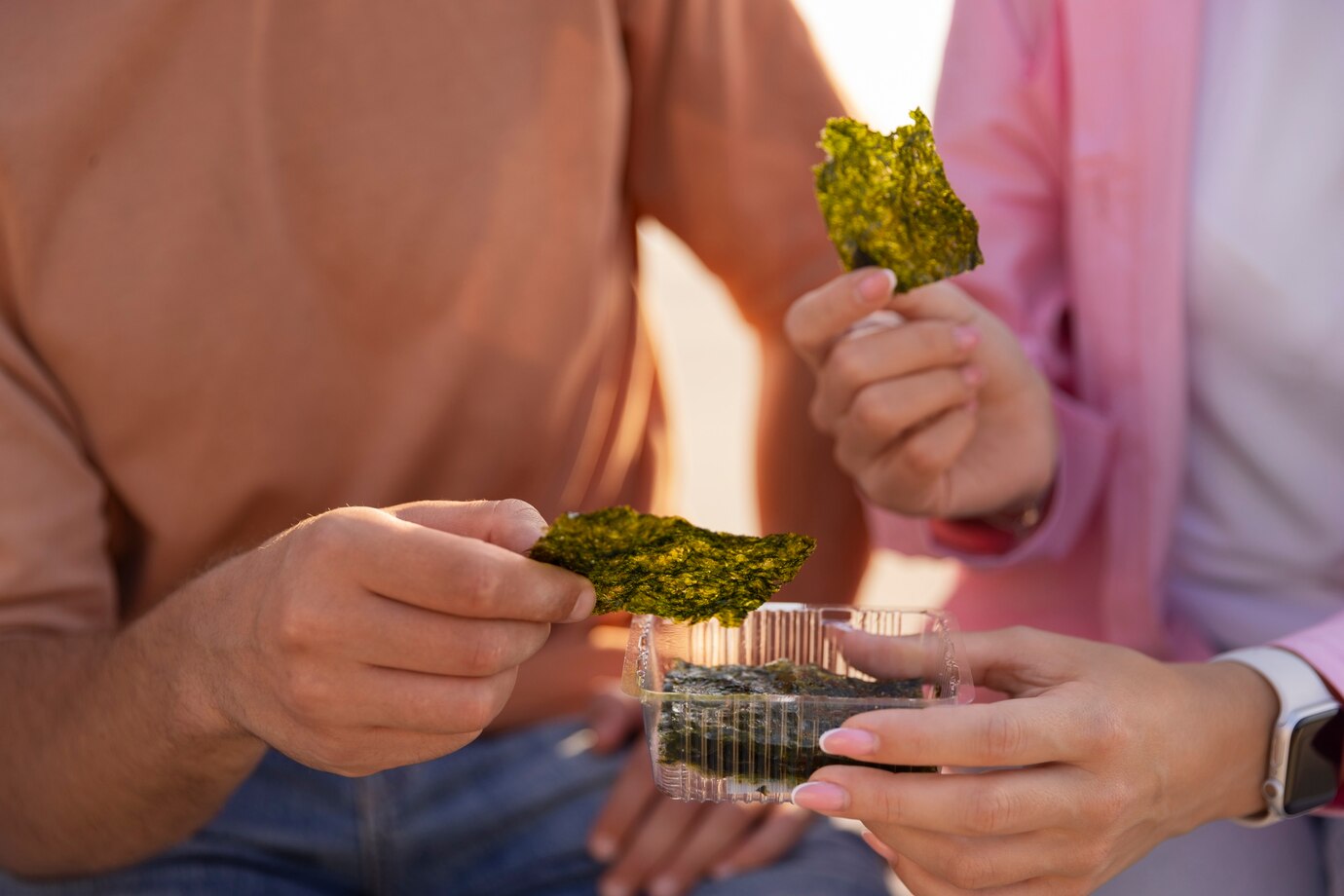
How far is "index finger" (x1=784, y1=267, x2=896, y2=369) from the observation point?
4.75 ft

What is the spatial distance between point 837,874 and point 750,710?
53cm

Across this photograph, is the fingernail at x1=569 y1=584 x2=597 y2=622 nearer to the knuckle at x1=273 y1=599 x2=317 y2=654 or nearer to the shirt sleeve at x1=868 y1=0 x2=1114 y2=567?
the knuckle at x1=273 y1=599 x2=317 y2=654

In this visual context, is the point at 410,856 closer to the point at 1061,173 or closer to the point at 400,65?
the point at 400,65

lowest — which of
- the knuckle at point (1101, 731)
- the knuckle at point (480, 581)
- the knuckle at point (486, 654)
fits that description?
the knuckle at point (1101, 731)

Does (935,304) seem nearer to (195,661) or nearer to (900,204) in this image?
(900,204)

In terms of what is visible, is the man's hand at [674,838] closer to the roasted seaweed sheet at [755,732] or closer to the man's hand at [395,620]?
the roasted seaweed sheet at [755,732]

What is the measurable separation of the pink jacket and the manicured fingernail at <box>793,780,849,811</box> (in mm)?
693

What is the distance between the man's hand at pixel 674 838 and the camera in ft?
5.64

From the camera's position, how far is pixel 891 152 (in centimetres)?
145

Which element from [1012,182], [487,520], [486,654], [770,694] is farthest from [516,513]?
[1012,182]

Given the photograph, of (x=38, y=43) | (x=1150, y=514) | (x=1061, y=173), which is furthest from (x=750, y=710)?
(x=38, y=43)

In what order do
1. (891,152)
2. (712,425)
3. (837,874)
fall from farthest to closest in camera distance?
1. (712,425)
2. (837,874)
3. (891,152)

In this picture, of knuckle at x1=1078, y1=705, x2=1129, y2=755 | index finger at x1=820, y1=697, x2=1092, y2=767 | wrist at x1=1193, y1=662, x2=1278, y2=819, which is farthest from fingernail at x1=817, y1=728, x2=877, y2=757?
wrist at x1=1193, y1=662, x2=1278, y2=819

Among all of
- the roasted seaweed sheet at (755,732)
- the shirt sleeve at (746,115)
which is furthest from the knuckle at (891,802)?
the shirt sleeve at (746,115)
